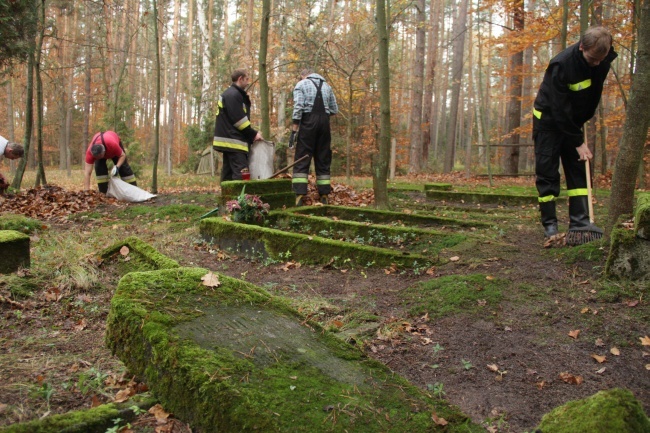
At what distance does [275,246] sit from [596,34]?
3.94 meters

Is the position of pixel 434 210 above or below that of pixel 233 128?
below

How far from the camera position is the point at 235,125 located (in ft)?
26.7

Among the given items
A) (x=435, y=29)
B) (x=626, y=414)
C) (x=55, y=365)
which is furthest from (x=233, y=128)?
(x=435, y=29)

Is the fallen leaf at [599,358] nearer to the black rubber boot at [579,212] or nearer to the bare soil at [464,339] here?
the bare soil at [464,339]

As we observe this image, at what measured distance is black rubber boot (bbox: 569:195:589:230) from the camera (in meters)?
5.04

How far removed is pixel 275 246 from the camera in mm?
5820

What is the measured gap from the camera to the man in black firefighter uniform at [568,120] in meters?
4.89

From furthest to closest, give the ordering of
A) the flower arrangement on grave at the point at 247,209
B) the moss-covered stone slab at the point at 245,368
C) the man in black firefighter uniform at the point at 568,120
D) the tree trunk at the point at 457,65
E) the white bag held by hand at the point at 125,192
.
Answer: the tree trunk at the point at 457,65, the white bag held by hand at the point at 125,192, the flower arrangement on grave at the point at 247,209, the man in black firefighter uniform at the point at 568,120, the moss-covered stone slab at the point at 245,368

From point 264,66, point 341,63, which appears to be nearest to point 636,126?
point 264,66

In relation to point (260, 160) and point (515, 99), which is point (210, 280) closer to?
point (260, 160)

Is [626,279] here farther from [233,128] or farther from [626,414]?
[233,128]

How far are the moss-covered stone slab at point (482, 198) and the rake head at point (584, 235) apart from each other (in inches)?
170

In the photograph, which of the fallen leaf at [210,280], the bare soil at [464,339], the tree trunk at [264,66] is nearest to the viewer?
the bare soil at [464,339]

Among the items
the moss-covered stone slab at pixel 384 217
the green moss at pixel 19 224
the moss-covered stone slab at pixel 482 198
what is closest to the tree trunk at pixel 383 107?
the moss-covered stone slab at pixel 384 217
